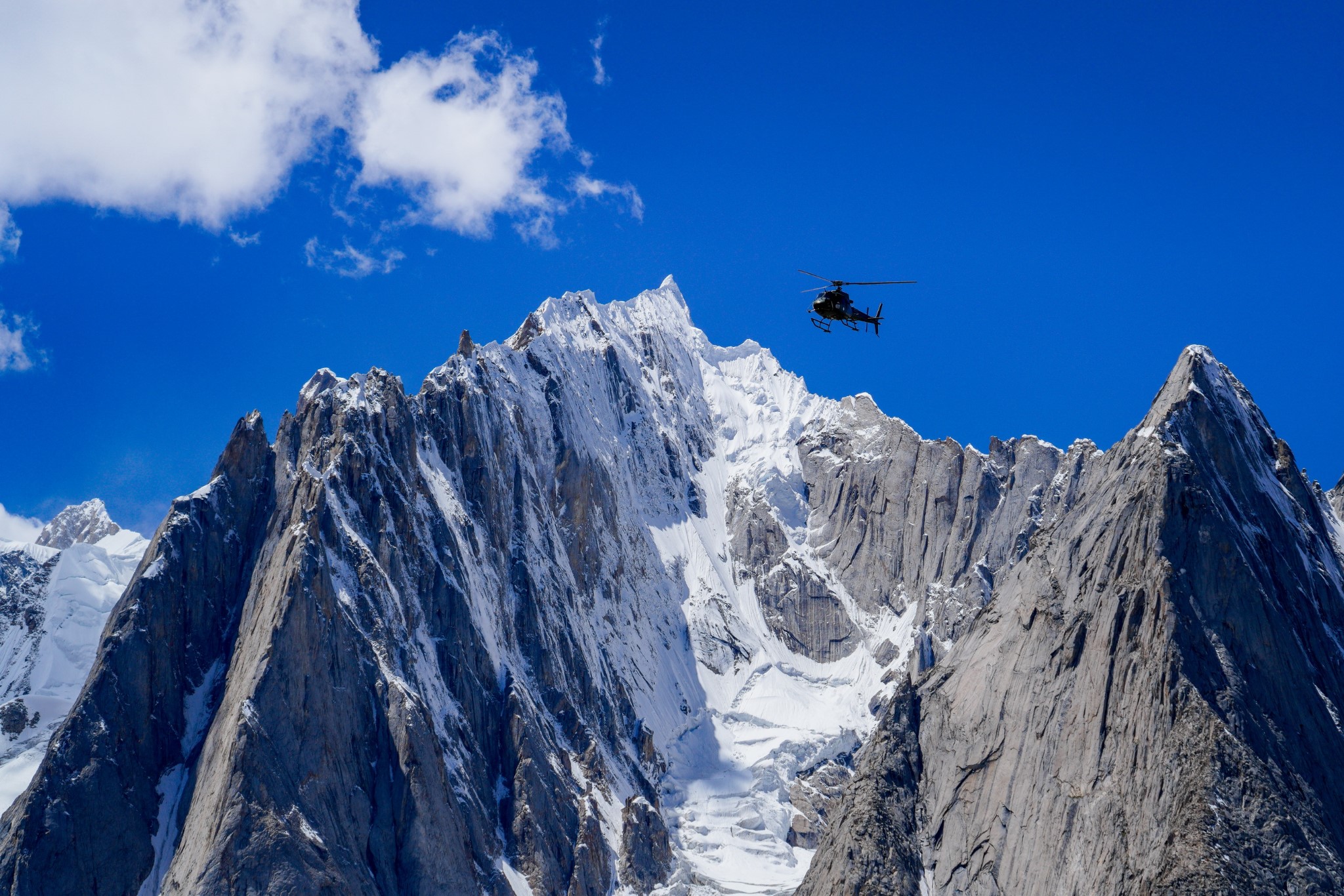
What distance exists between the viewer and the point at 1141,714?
99000 millimetres

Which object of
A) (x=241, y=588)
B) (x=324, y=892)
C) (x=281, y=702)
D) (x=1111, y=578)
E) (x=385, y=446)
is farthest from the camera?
(x=385, y=446)

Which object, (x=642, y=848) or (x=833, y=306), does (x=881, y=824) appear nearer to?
(x=833, y=306)

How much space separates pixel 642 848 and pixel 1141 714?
10281cm

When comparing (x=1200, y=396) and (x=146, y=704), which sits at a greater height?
(x=1200, y=396)

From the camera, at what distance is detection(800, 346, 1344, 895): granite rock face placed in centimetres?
9369

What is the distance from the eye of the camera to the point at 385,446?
619 ft

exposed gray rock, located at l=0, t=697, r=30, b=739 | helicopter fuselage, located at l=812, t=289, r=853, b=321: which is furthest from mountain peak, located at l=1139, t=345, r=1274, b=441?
exposed gray rock, located at l=0, t=697, r=30, b=739

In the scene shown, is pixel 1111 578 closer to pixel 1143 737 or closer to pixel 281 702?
pixel 1143 737

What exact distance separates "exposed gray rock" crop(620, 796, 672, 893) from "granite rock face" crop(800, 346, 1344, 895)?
8054 cm

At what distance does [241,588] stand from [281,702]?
27600mm

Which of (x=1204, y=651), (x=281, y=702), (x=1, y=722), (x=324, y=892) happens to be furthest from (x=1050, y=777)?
(x=1, y=722)

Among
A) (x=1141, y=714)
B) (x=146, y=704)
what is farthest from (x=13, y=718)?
(x=1141, y=714)

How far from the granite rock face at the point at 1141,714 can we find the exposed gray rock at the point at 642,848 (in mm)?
80543

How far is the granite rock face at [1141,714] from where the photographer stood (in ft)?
307
